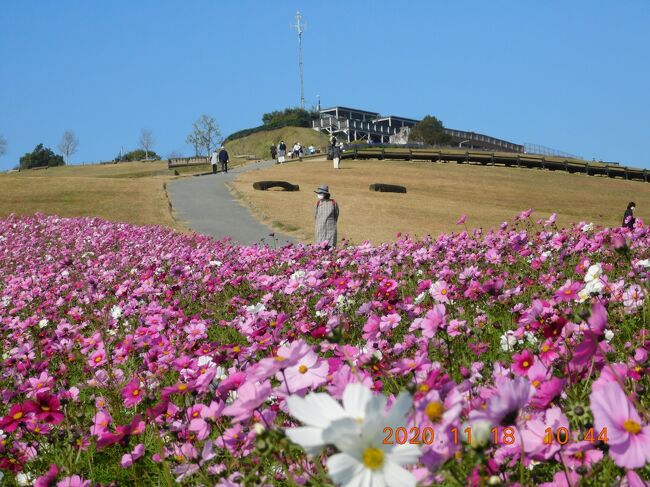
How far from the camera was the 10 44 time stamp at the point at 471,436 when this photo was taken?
1.06 metres

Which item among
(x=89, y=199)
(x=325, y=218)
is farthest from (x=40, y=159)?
(x=325, y=218)

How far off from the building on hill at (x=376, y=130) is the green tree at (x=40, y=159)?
4956 centimetres

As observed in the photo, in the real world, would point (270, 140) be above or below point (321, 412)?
above

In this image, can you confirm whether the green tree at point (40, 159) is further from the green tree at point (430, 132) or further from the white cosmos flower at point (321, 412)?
the white cosmos flower at point (321, 412)

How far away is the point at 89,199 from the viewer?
28.6m

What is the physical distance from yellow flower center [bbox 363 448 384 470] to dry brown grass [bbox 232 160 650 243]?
43.2ft

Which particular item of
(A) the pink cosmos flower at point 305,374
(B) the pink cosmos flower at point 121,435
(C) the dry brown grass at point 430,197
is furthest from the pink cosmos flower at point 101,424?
(C) the dry brown grass at point 430,197

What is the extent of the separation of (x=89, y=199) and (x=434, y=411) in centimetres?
2980

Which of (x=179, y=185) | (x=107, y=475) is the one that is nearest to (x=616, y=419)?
(x=107, y=475)

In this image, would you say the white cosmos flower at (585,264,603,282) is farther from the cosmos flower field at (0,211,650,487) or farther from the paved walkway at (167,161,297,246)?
the paved walkway at (167,161,297,246)

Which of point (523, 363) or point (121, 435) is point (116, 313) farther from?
point (523, 363)

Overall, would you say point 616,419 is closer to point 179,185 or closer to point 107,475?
point 107,475

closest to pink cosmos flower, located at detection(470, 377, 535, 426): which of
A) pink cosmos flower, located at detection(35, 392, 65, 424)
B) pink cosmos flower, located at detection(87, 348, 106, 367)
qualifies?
pink cosmos flower, located at detection(35, 392, 65, 424)

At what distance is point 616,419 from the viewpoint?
3.31 ft
